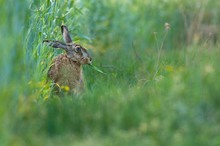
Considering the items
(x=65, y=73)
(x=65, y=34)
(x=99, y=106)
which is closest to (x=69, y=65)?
(x=65, y=73)

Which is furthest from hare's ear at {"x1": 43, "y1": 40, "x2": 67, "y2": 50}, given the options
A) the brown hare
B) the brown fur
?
the brown fur

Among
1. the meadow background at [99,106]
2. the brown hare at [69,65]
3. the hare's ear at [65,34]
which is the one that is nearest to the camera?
the meadow background at [99,106]

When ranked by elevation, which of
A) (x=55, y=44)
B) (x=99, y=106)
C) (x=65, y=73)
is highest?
(x=55, y=44)

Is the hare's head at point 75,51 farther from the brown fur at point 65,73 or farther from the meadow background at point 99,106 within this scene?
the meadow background at point 99,106

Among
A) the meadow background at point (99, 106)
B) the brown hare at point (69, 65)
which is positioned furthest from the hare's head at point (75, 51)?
the meadow background at point (99, 106)

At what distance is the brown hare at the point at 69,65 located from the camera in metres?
7.82

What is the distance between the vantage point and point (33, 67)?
22.9 feet

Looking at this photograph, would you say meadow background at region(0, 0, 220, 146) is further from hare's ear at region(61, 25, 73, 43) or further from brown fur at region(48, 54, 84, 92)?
hare's ear at region(61, 25, 73, 43)

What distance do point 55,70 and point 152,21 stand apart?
17.1 ft

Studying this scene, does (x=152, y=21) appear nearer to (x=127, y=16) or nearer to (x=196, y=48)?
(x=127, y=16)

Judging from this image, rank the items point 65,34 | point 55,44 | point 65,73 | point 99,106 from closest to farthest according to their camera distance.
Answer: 1. point 99,106
2. point 55,44
3. point 65,73
4. point 65,34

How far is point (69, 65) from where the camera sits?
7922 millimetres

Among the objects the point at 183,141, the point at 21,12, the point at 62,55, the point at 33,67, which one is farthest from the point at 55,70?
the point at 183,141

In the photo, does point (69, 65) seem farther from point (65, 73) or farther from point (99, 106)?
point (99, 106)
